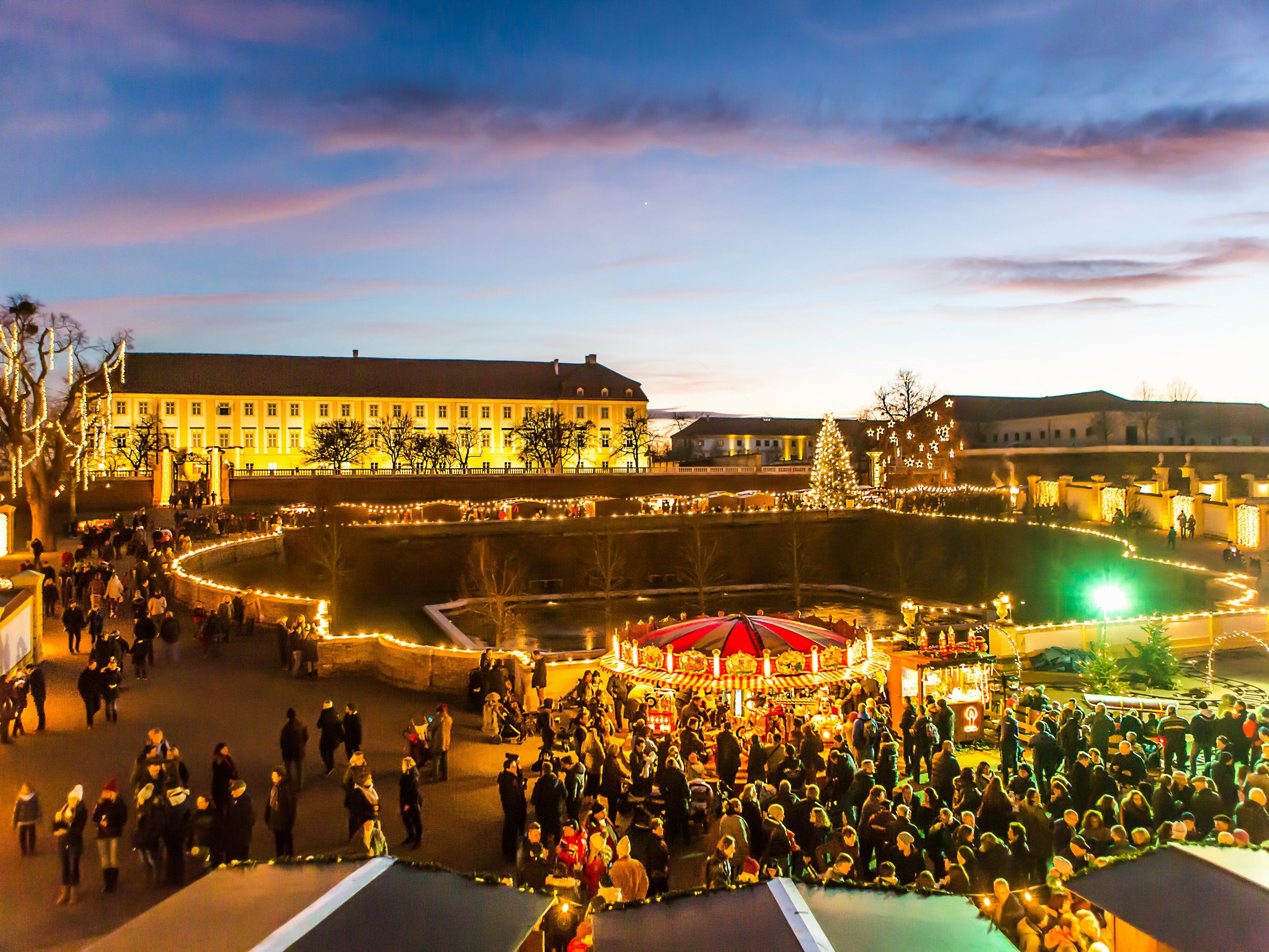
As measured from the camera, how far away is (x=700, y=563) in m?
40.4

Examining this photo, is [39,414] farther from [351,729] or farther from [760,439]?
[760,439]

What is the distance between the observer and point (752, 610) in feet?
124

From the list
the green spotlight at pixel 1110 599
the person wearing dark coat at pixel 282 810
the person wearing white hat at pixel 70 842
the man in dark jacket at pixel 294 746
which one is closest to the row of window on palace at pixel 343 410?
the green spotlight at pixel 1110 599

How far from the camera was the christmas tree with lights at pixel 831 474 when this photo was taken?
157ft

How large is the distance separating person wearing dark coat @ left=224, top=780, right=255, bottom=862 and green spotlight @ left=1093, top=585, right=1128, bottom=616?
57.0 feet

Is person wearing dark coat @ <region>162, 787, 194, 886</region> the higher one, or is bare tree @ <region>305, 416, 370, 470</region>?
bare tree @ <region>305, 416, 370, 470</region>

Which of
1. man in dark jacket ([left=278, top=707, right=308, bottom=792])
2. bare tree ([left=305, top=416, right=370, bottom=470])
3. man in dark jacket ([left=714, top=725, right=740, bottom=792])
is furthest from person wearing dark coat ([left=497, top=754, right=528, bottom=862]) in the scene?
bare tree ([left=305, top=416, right=370, bottom=470])

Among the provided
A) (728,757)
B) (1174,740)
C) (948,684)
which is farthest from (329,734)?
(1174,740)

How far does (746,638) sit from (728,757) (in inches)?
91.4

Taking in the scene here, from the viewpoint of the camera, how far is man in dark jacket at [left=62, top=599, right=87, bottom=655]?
52.3ft

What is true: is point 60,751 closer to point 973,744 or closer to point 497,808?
point 497,808

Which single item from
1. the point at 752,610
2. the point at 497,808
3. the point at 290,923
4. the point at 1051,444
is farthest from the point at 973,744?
the point at 1051,444

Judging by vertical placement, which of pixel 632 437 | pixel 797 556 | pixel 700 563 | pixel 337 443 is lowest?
pixel 700 563

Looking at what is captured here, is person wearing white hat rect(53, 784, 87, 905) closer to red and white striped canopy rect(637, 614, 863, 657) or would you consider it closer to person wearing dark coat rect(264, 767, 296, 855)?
person wearing dark coat rect(264, 767, 296, 855)
